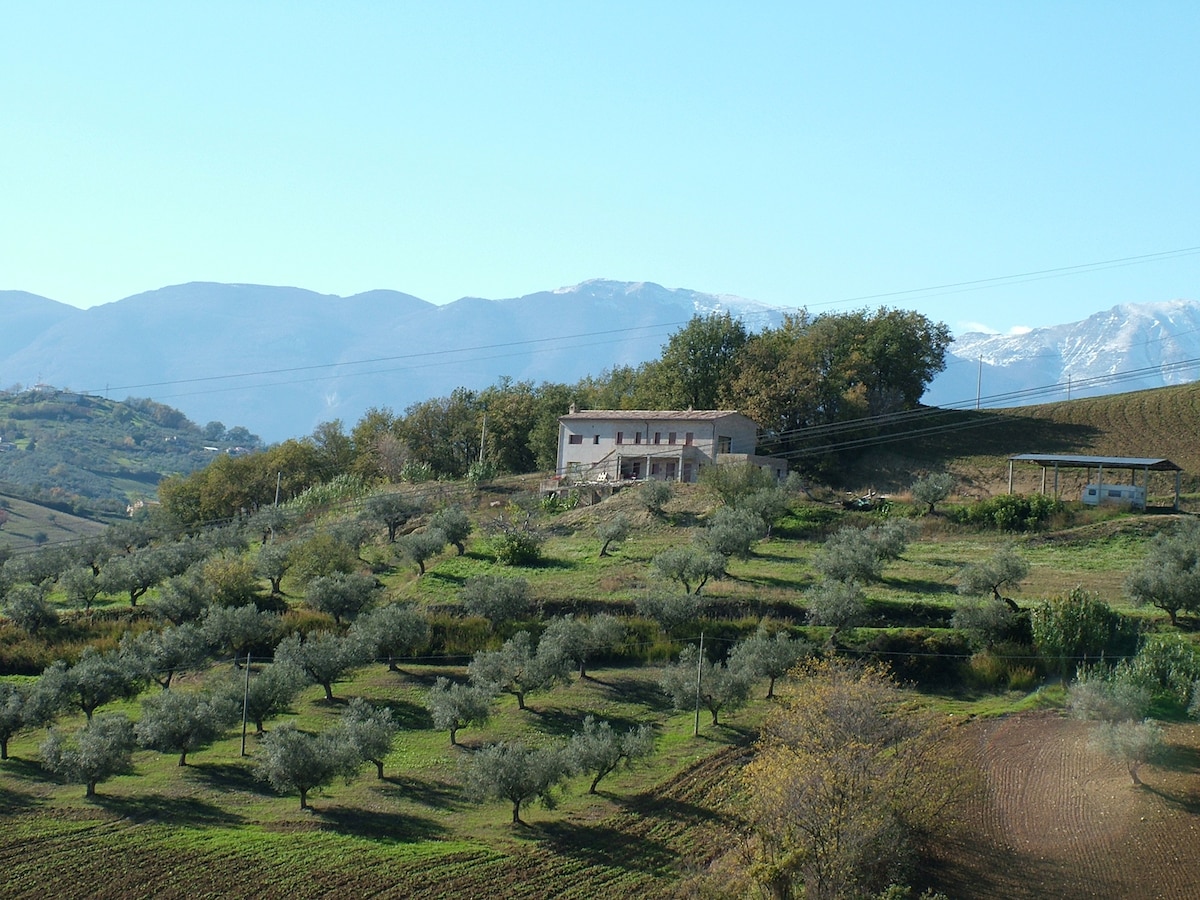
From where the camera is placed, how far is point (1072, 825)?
29.0 m

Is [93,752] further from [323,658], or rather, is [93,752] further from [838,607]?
[838,607]

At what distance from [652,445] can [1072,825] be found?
49.1 m

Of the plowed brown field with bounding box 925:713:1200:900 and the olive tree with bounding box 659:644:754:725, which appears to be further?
the olive tree with bounding box 659:644:754:725

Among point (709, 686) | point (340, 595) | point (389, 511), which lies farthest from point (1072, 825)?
point (389, 511)

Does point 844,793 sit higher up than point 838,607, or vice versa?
point 838,607

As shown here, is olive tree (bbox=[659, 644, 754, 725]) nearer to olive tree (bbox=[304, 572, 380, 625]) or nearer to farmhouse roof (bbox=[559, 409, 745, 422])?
olive tree (bbox=[304, 572, 380, 625])

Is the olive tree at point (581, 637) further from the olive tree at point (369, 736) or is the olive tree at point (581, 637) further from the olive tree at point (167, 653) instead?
the olive tree at point (167, 653)

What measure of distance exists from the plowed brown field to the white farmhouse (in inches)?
1578

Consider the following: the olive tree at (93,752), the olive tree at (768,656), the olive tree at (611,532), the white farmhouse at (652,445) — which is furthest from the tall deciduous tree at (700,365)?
the olive tree at (93,752)

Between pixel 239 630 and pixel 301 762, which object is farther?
pixel 239 630

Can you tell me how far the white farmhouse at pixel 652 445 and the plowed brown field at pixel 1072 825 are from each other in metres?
40.1

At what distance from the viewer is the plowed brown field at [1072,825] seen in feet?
Answer: 86.4

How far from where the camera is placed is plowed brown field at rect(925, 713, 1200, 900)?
86.4 feet

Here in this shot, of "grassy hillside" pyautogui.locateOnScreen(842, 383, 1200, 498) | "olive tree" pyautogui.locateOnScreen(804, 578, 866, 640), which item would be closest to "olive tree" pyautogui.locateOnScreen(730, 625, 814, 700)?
"olive tree" pyautogui.locateOnScreen(804, 578, 866, 640)
